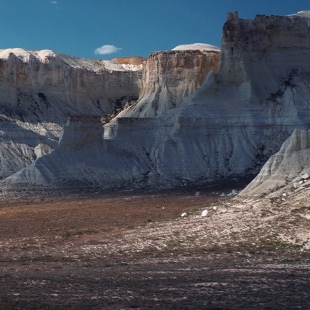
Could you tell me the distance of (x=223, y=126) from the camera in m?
61.9

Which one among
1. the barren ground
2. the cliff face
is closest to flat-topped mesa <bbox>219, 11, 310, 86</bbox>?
the cliff face

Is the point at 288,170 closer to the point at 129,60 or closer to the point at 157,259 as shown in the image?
the point at 157,259

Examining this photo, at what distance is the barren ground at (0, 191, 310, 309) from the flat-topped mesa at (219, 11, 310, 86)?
34.1 m

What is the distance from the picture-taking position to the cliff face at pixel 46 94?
70875 millimetres

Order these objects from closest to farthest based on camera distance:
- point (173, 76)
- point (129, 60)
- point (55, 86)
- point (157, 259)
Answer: point (157, 259)
point (173, 76)
point (55, 86)
point (129, 60)

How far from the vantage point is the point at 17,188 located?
164 ft

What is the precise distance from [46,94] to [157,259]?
66.9 meters

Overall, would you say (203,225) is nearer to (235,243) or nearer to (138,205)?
(235,243)

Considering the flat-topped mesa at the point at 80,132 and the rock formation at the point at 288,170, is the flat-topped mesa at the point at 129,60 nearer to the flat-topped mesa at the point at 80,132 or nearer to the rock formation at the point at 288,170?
the flat-topped mesa at the point at 80,132

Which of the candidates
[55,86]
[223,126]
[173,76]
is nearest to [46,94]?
[55,86]

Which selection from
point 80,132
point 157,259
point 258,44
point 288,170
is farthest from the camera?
point 258,44

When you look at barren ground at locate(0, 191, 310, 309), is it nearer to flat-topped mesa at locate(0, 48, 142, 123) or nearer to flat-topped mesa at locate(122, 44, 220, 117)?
flat-topped mesa at locate(122, 44, 220, 117)

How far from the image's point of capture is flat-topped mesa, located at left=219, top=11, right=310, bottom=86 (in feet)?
218

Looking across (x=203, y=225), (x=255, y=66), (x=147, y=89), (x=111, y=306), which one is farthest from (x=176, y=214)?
(x=147, y=89)
